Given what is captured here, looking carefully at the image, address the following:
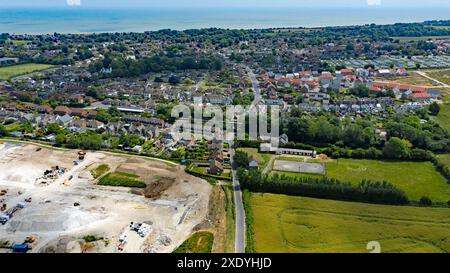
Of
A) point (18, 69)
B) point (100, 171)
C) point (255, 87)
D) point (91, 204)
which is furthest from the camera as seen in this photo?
point (18, 69)

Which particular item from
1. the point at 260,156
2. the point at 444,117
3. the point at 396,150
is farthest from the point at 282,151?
the point at 444,117

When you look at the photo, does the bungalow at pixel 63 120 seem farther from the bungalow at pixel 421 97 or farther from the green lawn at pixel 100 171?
the bungalow at pixel 421 97

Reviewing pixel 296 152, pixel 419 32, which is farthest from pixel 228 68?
pixel 419 32

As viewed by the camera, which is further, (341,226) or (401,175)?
(401,175)

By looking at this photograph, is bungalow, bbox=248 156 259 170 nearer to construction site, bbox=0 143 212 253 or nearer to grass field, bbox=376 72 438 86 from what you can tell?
construction site, bbox=0 143 212 253

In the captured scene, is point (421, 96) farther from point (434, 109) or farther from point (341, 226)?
point (341, 226)

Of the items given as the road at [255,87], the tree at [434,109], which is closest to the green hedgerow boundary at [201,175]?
the road at [255,87]

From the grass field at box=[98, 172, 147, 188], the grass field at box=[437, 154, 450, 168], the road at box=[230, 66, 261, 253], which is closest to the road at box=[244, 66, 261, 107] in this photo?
the road at box=[230, 66, 261, 253]
